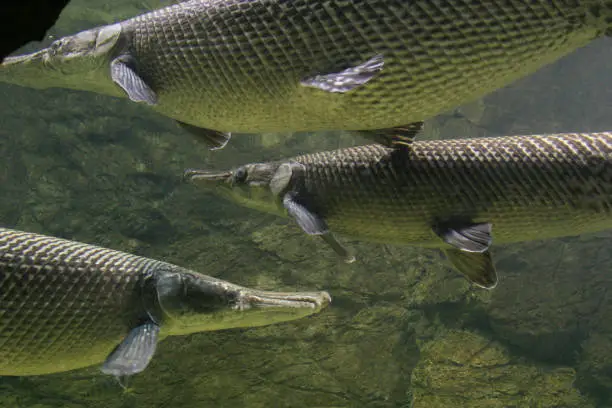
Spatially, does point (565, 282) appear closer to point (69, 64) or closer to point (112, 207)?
point (112, 207)

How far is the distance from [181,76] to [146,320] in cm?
113

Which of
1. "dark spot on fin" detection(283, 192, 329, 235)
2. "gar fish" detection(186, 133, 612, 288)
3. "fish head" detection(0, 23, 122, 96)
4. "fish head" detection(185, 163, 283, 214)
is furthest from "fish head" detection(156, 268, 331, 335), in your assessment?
"fish head" detection(0, 23, 122, 96)

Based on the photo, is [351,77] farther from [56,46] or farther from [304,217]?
[56,46]

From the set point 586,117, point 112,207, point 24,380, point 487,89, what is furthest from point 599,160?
point 586,117

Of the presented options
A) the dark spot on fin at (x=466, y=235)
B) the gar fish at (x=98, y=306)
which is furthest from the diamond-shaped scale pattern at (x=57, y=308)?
the dark spot on fin at (x=466, y=235)

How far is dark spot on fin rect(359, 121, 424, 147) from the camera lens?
242cm

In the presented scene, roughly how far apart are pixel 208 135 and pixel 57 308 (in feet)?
3.57

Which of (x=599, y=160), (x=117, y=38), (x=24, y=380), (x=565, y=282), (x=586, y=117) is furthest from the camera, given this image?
(x=586, y=117)

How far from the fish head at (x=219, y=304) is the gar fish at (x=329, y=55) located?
30.8 inches

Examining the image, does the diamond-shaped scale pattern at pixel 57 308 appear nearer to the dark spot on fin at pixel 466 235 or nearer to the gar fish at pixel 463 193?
the gar fish at pixel 463 193

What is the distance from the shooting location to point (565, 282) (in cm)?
559

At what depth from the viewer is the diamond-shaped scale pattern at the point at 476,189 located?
280 centimetres

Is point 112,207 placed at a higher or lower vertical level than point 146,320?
lower

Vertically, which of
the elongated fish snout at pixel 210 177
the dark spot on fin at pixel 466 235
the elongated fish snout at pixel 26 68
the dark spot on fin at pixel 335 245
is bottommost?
the dark spot on fin at pixel 335 245
